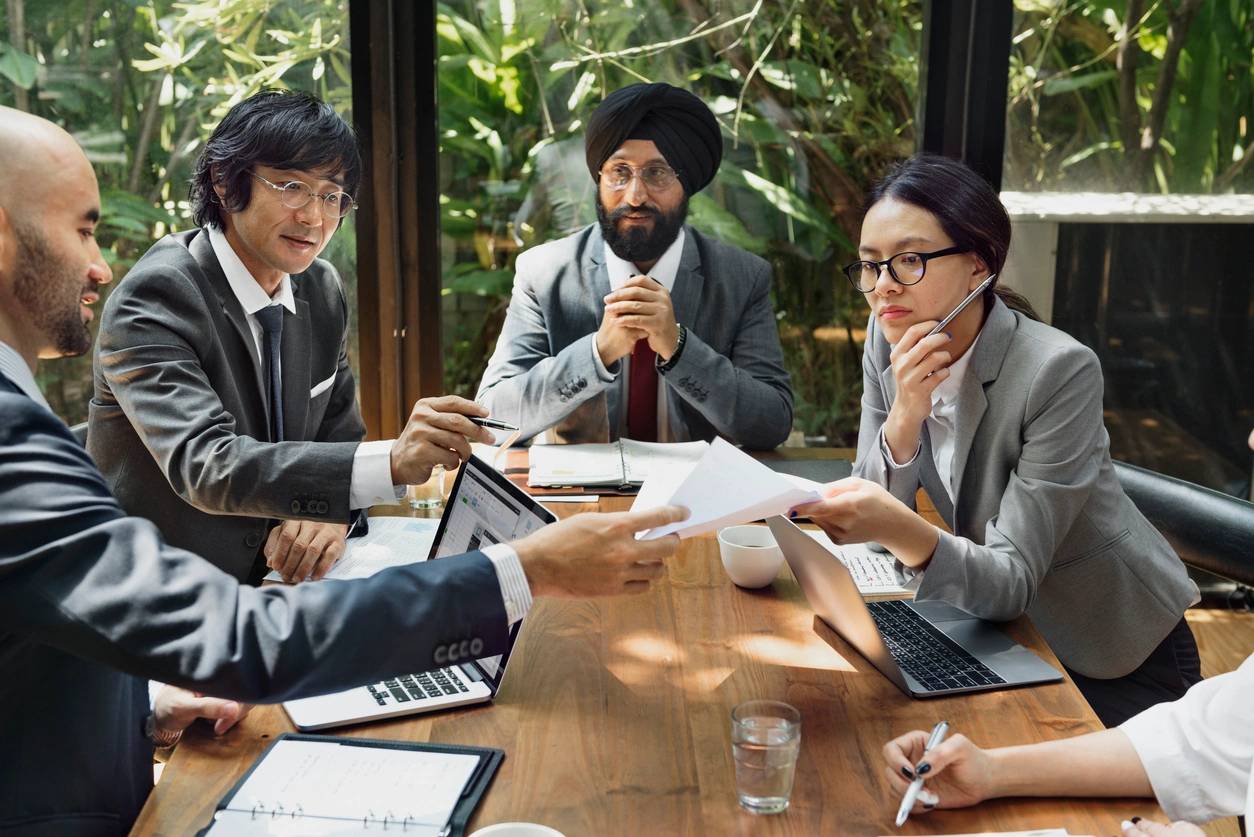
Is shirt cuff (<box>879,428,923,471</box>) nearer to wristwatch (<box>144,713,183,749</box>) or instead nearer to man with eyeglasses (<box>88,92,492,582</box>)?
man with eyeglasses (<box>88,92,492,582</box>)

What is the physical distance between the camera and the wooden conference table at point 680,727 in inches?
49.6

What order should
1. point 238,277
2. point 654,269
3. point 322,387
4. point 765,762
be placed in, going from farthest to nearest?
point 654,269 < point 322,387 < point 238,277 < point 765,762

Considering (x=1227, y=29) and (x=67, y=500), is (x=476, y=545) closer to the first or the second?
(x=67, y=500)

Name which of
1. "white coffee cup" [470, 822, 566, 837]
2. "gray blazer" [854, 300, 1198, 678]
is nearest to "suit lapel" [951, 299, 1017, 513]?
"gray blazer" [854, 300, 1198, 678]

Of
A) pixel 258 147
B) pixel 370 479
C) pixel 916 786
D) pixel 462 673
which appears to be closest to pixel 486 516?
pixel 462 673

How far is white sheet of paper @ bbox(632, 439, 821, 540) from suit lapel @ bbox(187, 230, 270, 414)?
107 centimetres

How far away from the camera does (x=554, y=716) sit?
1483 mm

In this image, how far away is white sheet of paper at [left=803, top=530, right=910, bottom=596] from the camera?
1904 millimetres

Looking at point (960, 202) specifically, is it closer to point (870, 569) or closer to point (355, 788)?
point (870, 569)

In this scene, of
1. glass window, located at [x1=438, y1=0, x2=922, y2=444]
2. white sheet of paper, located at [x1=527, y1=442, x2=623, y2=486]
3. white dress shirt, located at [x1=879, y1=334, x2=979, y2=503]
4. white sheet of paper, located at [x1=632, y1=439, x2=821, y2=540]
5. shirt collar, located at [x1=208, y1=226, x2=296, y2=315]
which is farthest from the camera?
glass window, located at [x1=438, y1=0, x2=922, y2=444]

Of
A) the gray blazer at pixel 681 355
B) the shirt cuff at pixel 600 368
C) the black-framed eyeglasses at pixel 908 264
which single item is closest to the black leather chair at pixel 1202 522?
the black-framed eyeglasses at pixel 908 264

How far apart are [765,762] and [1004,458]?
880 millimetres

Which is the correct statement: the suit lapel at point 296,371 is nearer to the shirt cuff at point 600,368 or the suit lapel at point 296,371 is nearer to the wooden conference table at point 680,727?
the shirt cuff at point 600,368

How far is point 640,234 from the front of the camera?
3.14 meters
